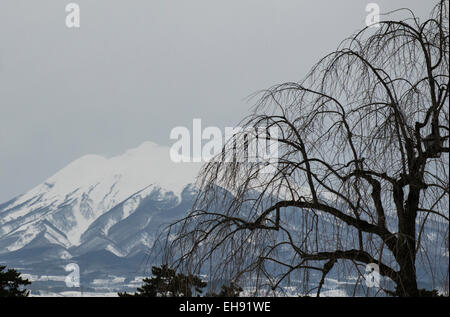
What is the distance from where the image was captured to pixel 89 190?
72.4 m

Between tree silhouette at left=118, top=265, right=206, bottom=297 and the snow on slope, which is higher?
the snow on slope

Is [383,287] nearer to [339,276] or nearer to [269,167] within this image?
[339,276]

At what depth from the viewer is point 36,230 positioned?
236 ft

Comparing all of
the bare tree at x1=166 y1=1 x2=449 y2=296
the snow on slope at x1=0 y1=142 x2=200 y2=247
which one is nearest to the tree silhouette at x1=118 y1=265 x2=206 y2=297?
the bare tree at x1=166 y1=1 x2=449 y2=296

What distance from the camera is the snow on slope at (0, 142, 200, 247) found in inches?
2478

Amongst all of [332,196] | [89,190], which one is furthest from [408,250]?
[89,190]

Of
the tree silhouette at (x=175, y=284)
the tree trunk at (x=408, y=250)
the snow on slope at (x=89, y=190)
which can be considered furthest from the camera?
the snow on slope at (x=89, y=190)

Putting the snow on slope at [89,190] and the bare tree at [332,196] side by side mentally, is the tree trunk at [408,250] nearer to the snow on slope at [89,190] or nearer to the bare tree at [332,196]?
the bare tree at [332,196]

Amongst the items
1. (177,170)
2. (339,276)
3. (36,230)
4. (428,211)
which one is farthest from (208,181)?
(36,230)

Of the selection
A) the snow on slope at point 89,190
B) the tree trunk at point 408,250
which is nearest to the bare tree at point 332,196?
the tree trunk at point 408,250

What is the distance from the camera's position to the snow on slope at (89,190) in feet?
206

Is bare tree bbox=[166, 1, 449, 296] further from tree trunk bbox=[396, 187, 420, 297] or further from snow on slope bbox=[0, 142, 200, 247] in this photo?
snow on slope bbox=[0, 142, 200, 247]

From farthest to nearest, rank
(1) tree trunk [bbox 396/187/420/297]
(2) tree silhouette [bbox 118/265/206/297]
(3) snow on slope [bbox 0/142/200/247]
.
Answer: (3) snow on slope [bbox 0/142/200/247] → (2) tree silhouette [bbox 118/265/206/297] → (1) tree trunk [bbox 396/187/420/297]
